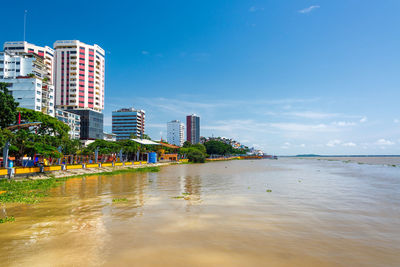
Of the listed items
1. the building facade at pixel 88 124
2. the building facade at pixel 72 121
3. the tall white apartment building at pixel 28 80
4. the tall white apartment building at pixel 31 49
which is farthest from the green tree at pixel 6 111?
the tall white apartment building at pixel 31 49

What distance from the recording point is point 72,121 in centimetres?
10119

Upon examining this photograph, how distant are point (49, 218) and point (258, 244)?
9.55 meters

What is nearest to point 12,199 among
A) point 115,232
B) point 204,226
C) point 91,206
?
point 91,206

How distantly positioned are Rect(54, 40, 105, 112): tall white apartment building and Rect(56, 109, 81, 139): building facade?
14499mm

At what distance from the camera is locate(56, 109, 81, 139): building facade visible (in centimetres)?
9660

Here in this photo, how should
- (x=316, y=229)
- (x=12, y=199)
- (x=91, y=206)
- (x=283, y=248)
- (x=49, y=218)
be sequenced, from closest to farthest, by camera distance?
1. (x=283, y=248)
2. (x=316, y=229)
3. (x=49, y=218)
4. (x=91, y=206)
5. (x=12, y=199)

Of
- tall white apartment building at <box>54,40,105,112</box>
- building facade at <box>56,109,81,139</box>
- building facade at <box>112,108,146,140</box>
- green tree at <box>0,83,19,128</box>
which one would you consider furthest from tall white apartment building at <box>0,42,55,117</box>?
building facade at <box>112,108,146,140</box>

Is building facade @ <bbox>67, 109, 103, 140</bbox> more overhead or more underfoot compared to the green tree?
more overhead

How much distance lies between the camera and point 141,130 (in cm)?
17138

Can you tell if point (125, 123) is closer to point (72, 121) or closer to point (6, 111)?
point (72, 121)

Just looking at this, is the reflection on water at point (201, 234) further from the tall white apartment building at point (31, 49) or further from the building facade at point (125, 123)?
the building facade at point (125, 123)

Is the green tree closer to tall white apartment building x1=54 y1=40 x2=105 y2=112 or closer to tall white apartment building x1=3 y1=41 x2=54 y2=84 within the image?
tall white apartment building x1=54 y1=40 x2=105 y2=112

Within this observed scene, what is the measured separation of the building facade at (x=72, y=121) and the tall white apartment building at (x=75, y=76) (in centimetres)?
1450

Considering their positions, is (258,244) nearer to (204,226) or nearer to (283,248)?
(283,248)
